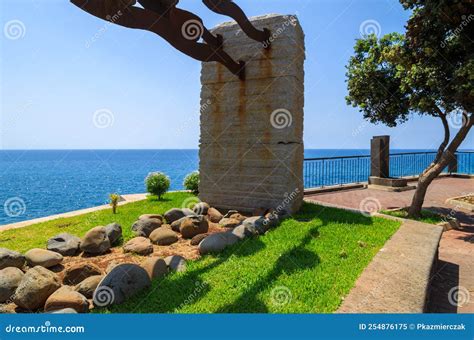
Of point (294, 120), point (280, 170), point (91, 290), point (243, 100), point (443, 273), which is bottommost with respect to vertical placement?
point (443, 273)

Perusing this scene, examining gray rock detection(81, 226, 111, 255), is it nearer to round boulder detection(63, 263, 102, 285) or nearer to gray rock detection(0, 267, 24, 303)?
round boulder detection(63, 263, 102, 285)

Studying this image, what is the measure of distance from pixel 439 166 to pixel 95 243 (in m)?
8.59

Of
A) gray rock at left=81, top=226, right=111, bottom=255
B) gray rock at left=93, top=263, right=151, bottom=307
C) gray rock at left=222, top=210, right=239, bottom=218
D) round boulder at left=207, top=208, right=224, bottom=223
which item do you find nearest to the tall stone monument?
gray rock at left=222, top=210, right=239, bottom=218

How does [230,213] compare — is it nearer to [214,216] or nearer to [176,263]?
[214,216]

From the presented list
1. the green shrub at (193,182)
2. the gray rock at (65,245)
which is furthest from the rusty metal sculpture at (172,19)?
the green shrub at (193,182)

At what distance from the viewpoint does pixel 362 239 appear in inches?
204

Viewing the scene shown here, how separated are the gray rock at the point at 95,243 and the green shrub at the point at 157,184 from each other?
5.94 m

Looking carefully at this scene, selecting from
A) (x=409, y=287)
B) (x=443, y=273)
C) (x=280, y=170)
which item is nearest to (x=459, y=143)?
(x=443, y=273)

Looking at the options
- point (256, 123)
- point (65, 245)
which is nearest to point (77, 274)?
point (65, 245)

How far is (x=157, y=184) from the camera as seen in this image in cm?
1142

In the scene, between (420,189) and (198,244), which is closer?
(198,244)

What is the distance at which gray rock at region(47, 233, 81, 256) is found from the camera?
5.35m
